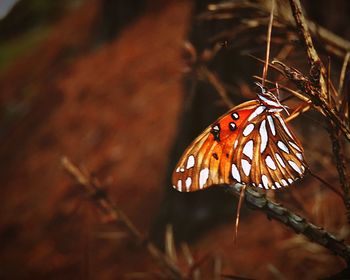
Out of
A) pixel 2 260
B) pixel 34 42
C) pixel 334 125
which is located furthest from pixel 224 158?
pixel 34 42

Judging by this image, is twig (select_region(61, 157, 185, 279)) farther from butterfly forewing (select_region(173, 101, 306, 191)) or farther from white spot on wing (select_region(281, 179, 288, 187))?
white spot on wing (select_region(281, 179, 288, 187))

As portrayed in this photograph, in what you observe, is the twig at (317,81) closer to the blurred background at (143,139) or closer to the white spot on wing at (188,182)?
the blurred background at (143,139)

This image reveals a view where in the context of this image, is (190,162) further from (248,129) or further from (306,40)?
(306,40)

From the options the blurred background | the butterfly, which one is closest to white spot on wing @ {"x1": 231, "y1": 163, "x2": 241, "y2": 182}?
the butterfly

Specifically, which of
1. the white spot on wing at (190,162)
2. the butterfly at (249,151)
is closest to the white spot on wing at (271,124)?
the butterfly at (249,151)

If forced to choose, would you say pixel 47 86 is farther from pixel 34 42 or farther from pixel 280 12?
pixel 280 12

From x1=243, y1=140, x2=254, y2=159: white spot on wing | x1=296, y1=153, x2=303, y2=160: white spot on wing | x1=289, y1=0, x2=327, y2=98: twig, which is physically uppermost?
x1=289, y1=0, x2=327, y2=98: twig
